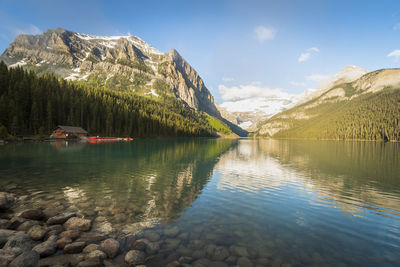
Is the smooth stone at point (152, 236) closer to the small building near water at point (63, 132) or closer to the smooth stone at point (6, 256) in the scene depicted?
the smooth stone at point (6, 256)

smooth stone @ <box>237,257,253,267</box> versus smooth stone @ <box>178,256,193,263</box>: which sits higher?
smooth stone @ <box>178,256,193,263</box>

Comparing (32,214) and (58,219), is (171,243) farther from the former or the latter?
(32,214)

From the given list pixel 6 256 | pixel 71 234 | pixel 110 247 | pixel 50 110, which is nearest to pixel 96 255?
pixel 110 247

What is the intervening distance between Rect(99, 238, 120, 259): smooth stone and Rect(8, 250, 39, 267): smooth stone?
2469 mm

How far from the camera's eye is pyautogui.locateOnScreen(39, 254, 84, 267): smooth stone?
8.26m

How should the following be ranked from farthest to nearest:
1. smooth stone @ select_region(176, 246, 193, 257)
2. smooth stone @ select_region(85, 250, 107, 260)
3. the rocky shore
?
1. smooth stone @ select_region(176, 246, 193, 257)
2. smooth stone @ select_region(85, 250, 107, 260)
3. the rocky shore

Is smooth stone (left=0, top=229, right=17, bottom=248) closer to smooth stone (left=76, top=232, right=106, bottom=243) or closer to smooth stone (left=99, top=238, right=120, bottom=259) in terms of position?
smooth stone (left=76, top=232, right=106, bottom=243)

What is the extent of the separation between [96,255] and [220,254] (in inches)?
225

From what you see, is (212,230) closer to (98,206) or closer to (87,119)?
(98,206)

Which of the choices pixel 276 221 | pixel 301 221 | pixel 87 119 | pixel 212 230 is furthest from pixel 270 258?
pixel 87 119

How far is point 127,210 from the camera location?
15.0 m

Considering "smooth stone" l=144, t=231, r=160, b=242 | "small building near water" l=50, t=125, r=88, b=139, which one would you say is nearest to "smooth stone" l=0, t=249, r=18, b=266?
"smooth stone" l=144, t=231, r=160, b=242

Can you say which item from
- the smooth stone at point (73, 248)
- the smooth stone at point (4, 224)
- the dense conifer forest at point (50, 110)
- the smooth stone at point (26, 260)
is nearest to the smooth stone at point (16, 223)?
the smooth stone at point (4, 224)

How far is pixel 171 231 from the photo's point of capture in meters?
11.9
